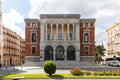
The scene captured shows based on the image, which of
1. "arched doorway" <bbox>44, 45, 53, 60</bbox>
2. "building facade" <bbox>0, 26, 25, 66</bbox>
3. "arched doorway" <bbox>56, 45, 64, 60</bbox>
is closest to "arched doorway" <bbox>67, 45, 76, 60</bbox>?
"arched doorway" <bbox>56, 45, 64, 60</bbox>

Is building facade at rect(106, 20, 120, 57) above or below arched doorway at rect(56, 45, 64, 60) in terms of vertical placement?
above

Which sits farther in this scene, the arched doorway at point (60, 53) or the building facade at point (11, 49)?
the building facade at point (11, 49)

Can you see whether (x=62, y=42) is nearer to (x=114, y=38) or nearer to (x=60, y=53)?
(x=60, y=53)

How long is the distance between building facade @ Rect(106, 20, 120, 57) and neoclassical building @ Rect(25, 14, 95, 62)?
14.7 m

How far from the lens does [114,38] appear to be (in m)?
99.6

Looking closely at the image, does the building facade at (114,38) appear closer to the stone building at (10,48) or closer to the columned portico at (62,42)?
the columned portico at (62,42)

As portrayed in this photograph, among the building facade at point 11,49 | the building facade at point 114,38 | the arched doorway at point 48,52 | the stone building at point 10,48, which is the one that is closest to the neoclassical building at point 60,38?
the arched doorway at point 48,52

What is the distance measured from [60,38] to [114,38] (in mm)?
26904

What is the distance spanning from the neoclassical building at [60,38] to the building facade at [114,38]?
48.3 feet

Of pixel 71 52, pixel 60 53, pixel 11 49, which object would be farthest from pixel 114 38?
pixel 11 49

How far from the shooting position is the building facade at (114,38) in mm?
93775

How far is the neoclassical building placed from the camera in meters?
81.4

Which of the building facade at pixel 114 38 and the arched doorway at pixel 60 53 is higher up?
the building facade at pixel 114 38

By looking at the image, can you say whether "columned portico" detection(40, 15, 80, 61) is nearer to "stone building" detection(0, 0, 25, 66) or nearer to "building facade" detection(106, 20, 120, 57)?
"stone building" detection(0, 0, 25, 66)
